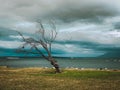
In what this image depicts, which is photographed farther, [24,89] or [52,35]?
[52,35]

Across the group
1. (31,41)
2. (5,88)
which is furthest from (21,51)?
(5,88)

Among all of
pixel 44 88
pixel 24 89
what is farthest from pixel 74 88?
pixel 24 89

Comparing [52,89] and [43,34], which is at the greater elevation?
[43,34]

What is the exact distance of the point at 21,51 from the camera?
54.8m

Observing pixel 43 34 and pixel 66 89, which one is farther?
pixel 43 34

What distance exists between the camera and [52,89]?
88.6ft

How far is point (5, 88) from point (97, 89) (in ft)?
30.1

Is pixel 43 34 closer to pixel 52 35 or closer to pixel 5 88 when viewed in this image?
pixel 52 35

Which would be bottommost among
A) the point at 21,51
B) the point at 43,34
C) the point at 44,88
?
the point at 44,88

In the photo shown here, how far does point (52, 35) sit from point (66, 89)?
29564mm

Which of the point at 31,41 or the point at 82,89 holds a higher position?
the point at 31,41

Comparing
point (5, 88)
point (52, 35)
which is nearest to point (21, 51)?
point (52, 35)

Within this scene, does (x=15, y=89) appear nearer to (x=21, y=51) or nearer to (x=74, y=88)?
(x=74, y=88)

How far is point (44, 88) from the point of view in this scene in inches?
1097
